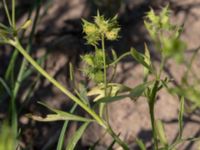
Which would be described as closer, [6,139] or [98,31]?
[6,139]

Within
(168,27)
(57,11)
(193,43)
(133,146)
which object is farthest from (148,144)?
(168,27)

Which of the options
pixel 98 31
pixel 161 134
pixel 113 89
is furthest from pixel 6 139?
pixel 161 134

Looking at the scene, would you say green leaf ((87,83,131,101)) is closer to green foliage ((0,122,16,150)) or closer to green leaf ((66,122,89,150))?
green leaf ((66,122,89,150))

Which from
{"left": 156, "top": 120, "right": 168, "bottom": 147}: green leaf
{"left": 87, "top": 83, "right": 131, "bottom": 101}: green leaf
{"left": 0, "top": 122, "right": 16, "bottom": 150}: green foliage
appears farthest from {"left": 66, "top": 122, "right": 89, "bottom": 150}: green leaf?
{"left": 0, "top": 122, "right": 16, "bottom": 150}: green foliage

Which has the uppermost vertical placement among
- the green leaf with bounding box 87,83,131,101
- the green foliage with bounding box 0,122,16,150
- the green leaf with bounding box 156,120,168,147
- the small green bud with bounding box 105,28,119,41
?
the green foliage with bounding box 0,122,16,150

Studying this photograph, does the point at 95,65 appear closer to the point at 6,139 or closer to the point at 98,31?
the point at 98,31

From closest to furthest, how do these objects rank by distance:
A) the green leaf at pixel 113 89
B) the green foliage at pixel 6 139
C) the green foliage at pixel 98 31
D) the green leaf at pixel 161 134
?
the green foliage at pixel 6 139 < the green foliage at pixel 98 31 < the green leaf at pixel 113 89 < the green leaf at pixel 161 134

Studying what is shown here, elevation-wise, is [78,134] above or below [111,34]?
below

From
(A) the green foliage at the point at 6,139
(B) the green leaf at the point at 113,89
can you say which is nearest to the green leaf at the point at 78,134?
(B) the green leaf at the point at 113,89

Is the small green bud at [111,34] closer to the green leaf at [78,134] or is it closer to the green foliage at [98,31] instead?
the green foliage at [98,31]

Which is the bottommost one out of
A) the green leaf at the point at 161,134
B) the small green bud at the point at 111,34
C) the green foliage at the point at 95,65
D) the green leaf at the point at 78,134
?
the green leaf at the point at 161,134

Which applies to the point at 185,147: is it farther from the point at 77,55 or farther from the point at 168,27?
the point at 168,27
